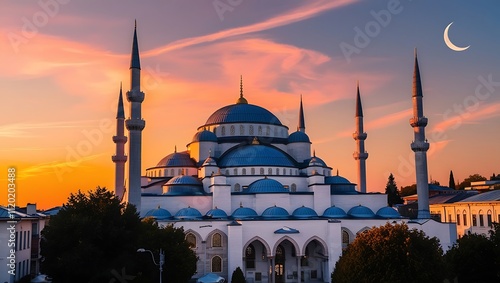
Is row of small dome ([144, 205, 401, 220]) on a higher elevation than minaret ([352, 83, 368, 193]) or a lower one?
lower

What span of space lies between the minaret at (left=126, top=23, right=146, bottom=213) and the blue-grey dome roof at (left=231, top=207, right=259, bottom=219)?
6.15m

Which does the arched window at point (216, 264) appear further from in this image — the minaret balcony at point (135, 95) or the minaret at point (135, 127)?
the minaret balcony at point (135, 95)

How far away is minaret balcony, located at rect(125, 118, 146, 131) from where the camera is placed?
111ft

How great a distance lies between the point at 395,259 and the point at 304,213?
573 inches

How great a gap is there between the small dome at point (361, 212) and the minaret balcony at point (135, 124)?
15.0m

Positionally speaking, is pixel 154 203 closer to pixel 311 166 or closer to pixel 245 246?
pixel 245 246

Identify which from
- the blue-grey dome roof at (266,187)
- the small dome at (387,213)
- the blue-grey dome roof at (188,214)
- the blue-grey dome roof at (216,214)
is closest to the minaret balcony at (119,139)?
the blue-grey dome roof at (188,214)

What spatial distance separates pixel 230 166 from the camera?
38.6 meters

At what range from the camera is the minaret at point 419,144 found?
123 ft

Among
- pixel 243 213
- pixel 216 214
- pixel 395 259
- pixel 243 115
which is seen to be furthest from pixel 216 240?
pixel 395 259

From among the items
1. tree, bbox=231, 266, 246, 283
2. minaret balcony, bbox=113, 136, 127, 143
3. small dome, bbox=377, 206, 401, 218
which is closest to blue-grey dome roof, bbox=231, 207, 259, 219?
tree, bbox=231, 266, 246, 283

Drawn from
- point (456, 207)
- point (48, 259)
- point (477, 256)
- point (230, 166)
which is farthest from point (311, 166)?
point (48, 259)

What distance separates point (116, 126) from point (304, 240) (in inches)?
738

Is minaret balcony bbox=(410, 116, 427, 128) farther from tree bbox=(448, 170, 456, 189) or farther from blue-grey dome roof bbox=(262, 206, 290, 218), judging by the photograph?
tree bbox=(448, 170, 456, 189)
